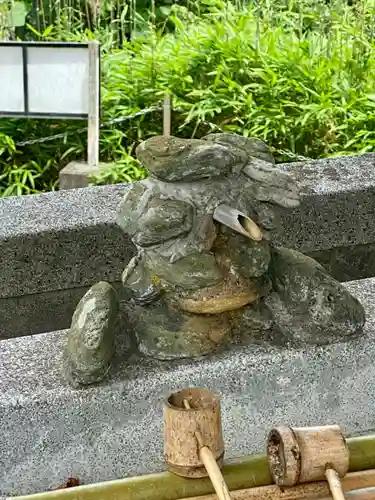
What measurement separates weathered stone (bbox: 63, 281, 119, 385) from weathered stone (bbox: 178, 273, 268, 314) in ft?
0.50

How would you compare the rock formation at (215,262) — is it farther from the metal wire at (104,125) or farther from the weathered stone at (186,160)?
the metal wire at (104,125)

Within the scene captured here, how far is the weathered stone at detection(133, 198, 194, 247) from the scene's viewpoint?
1599 millimetres

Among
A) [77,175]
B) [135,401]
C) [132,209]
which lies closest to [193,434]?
[135,401]

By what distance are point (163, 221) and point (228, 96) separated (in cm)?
202

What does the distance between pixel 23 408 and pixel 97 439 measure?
0.58ft

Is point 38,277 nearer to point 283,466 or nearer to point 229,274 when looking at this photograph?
point 229,274

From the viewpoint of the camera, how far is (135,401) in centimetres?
169

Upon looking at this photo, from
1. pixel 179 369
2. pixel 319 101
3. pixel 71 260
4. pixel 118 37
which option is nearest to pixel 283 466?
pixel 179 369

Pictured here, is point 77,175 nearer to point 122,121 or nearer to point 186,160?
point 122,121

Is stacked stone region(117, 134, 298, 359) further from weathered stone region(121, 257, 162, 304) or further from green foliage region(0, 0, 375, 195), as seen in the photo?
green foliage region(0, 0, 375, 195)

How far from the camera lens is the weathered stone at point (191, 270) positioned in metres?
1.64

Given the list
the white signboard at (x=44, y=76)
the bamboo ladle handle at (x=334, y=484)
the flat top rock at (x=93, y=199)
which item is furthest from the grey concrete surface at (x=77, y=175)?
the bamboo ladle handle at (x=334, y=484)

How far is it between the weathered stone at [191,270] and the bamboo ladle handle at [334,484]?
0.51 metres

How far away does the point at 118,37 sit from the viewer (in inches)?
177
